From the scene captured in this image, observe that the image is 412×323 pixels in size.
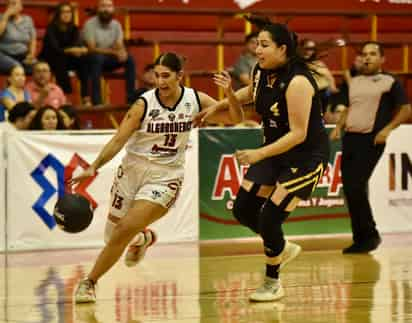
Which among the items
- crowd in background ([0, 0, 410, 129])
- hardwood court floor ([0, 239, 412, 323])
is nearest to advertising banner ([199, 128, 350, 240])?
crowd in background ([0, 0, 410, 129])

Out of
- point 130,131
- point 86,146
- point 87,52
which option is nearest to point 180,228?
point 86,146

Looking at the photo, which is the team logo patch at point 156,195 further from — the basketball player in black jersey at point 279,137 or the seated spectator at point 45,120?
the seated spectator at point 45,120

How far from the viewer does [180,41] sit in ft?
53.0

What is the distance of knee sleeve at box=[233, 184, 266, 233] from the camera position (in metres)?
8.00

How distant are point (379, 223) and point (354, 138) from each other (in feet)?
7.19

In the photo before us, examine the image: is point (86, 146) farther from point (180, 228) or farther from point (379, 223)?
point (379, 223)

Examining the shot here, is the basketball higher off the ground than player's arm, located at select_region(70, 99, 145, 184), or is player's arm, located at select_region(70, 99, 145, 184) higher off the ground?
player's arm, located at select_region(70, 99, 145, 184)

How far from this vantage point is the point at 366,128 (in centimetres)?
1117

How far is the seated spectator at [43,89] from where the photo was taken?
13148mm

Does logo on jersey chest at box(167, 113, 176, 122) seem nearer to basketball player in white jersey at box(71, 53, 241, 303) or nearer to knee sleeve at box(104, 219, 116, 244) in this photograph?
basketball player in white jersey at box(71, 53, 241, 303)

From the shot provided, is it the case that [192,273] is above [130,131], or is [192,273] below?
→ below

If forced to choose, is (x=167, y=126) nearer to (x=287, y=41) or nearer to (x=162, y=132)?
(x=162, y=132)

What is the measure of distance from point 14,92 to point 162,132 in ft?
18.0

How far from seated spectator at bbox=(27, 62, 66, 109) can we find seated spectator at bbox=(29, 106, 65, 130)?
96 cm
